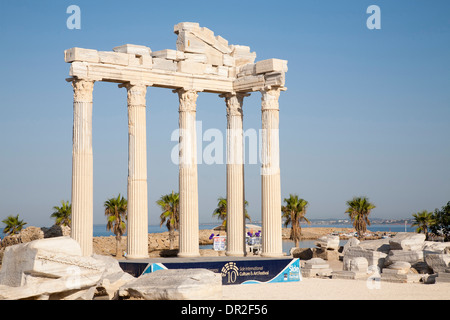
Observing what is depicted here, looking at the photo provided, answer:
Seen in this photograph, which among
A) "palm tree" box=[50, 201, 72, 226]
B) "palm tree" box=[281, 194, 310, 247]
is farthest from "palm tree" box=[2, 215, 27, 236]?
"palm tree" box=[281, 194, 310, 247]

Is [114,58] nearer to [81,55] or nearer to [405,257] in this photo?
[81,55]

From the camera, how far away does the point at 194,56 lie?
130 feet

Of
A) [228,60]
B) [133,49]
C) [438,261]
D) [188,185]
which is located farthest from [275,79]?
[438,261]

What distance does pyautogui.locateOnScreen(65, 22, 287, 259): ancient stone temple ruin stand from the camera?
3472 cm

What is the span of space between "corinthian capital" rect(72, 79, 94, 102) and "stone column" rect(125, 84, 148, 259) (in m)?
2.98

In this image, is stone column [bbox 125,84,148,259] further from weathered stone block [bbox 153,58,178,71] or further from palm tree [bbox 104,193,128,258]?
palm tree [bbox 104,193,128,258]

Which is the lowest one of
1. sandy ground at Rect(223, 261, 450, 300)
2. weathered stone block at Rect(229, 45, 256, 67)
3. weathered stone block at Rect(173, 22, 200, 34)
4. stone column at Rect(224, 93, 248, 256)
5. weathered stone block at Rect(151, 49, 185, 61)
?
sandy ground at Rect(223, 261, 450, 300)

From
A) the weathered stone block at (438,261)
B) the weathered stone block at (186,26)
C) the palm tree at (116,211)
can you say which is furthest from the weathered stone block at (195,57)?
the palm tree at (116,211)

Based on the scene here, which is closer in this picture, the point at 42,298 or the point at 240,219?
the point at 42,298

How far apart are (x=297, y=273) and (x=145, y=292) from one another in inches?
505

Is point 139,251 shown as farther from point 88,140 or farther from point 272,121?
point 272,121

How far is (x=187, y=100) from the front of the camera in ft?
129

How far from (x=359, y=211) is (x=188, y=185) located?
39402mm
